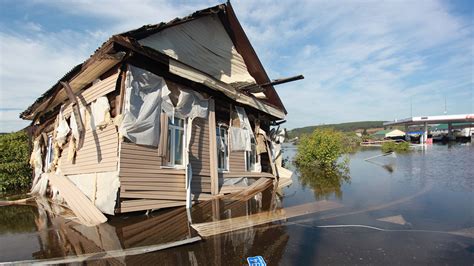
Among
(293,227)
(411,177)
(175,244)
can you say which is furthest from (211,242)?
(411,177)

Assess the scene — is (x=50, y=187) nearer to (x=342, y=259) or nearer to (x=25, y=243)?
(x=25, y=243)

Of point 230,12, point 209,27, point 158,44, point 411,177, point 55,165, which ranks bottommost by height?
point 411,177

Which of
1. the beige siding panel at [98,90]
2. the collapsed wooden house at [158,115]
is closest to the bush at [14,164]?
the collapsed wooden house at [158,115]

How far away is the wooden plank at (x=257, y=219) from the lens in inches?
202

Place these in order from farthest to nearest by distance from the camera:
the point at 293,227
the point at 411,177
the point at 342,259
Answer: the point at 411,177 < the point at 293,227 < the point at 342,259

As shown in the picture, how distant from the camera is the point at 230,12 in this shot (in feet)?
32.3

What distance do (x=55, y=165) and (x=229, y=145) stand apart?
5910 millimetres

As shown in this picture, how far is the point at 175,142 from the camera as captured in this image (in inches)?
300

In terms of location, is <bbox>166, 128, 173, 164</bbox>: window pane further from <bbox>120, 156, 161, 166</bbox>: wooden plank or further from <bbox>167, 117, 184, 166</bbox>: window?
<bbox>120, 156, 161, 166</bbox>: wooden plank

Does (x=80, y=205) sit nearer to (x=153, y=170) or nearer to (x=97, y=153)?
(x=97, y=153)

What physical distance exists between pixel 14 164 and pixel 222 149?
9318 millimetres

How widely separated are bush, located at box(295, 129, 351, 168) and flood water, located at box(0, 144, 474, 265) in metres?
8.71

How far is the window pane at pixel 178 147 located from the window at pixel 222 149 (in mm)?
1807

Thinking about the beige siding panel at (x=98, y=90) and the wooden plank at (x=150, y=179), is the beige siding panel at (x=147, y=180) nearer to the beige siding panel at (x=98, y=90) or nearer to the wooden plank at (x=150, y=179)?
the wooden plank at (x=150, y=179)
